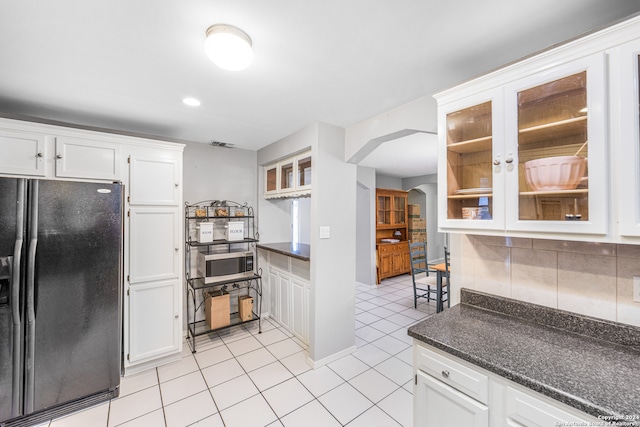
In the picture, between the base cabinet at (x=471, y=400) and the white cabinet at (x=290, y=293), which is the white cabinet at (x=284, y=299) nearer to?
the white cabinet at (x=290, y=293)

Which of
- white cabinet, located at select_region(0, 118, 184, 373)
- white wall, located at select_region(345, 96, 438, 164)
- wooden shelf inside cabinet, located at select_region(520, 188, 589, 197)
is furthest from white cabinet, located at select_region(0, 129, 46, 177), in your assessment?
wooden shelf inside cabinet, located at select_region(520, 188, 589, 197)

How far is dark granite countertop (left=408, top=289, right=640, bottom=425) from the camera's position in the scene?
92cm

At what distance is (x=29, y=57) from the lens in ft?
4.94

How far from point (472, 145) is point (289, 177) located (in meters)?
2.06

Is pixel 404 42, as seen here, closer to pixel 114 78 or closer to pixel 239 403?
pixel 114 78

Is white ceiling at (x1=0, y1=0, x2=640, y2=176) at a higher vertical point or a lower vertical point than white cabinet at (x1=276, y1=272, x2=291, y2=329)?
higher

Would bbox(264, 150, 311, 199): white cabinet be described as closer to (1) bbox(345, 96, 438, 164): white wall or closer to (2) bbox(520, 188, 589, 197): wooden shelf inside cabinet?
(1) bbox(345, 96, 438, 164): white wall

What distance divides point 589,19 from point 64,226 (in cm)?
340

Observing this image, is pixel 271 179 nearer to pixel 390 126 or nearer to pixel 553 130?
pixel 390 126

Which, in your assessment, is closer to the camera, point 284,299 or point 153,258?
point 153,258

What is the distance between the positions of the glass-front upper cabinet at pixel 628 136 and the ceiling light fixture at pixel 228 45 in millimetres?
1614

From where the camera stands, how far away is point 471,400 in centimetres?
117

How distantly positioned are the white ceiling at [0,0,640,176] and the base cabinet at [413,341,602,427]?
1.60m

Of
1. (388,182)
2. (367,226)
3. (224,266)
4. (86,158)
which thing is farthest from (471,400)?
(388,182)
